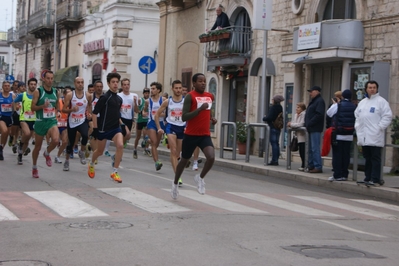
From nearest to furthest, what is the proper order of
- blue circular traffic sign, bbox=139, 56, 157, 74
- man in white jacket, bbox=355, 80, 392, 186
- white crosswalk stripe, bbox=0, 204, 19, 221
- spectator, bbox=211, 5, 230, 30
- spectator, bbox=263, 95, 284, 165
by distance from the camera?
1. white crosswalk stripe, bbox=0, 204, 19, 221
2. man in white jacket, bbox=355, 80, 392, 186
3. spectator, bbox=263, 95, 284, 165
4. spectator, bbox=211, 5, 230, 30
5. blue circular traffic sign, bbox=139, 56, 157, 74

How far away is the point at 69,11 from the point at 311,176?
33605mm

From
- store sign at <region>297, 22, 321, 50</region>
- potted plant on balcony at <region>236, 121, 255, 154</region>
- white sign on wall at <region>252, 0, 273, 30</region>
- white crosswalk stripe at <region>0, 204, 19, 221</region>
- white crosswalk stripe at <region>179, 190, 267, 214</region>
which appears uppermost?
white sign on wall at <region>252, 0, 273, 30</region>

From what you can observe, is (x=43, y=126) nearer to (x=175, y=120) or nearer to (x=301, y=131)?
(x=175, y=120)

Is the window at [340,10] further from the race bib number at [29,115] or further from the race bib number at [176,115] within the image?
the race bib number at [29,115]

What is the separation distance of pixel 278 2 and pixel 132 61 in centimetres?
1741

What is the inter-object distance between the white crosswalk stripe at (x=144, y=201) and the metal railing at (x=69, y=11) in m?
35.5

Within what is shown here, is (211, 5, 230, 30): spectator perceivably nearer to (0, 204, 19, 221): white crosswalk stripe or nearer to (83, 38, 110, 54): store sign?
(83, 38, 110, 54): store sign

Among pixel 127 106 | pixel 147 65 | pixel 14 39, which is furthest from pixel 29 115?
pixel 14 39

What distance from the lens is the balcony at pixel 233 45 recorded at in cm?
2508

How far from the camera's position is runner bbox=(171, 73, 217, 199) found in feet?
36.5

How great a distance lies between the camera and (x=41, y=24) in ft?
177

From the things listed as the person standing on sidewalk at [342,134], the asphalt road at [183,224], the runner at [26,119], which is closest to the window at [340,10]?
the person standing on sidewalk at [342,134]

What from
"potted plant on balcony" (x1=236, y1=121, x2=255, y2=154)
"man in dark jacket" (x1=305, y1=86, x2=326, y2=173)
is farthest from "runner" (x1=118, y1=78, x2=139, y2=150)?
"potted plant on balcony" (x1=236, y1=121, x2=255, y2=154)

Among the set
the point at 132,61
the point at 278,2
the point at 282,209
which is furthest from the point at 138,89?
the point at 282,209
